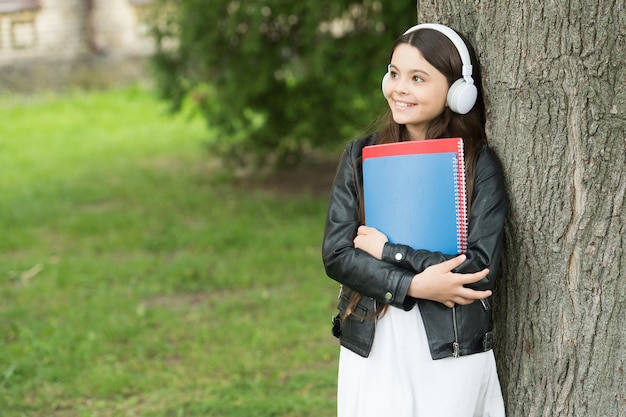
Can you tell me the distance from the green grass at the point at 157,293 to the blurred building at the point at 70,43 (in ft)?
15.2

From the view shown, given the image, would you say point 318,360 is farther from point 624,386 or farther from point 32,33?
point 32,33

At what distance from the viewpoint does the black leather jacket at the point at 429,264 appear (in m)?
2.57

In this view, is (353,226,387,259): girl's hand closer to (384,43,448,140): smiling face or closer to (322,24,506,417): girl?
(322,24,506,417): girl

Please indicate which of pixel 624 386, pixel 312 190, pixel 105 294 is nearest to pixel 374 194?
pixel 624 386

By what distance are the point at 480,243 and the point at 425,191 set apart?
0.21 metres

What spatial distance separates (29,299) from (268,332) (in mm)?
1762

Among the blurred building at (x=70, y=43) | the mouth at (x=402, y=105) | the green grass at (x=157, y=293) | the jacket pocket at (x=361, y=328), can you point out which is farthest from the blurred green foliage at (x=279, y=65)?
the blurred building at (x=70, y=43)

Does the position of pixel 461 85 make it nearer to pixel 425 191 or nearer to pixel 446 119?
pixel 446 119

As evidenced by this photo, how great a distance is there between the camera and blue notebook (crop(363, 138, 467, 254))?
2.60 meters

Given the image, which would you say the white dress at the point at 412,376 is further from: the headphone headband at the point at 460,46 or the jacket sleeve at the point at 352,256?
the headphone headband at the point at 460,46

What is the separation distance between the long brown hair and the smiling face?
2 cm

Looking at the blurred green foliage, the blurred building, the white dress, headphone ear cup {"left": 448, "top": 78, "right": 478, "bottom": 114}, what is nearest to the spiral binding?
headphone ear cup {"left": 448, "top": 78, "right": 478, "bottom": 114}

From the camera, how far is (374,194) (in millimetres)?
2676

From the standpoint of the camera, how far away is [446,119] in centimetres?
276
